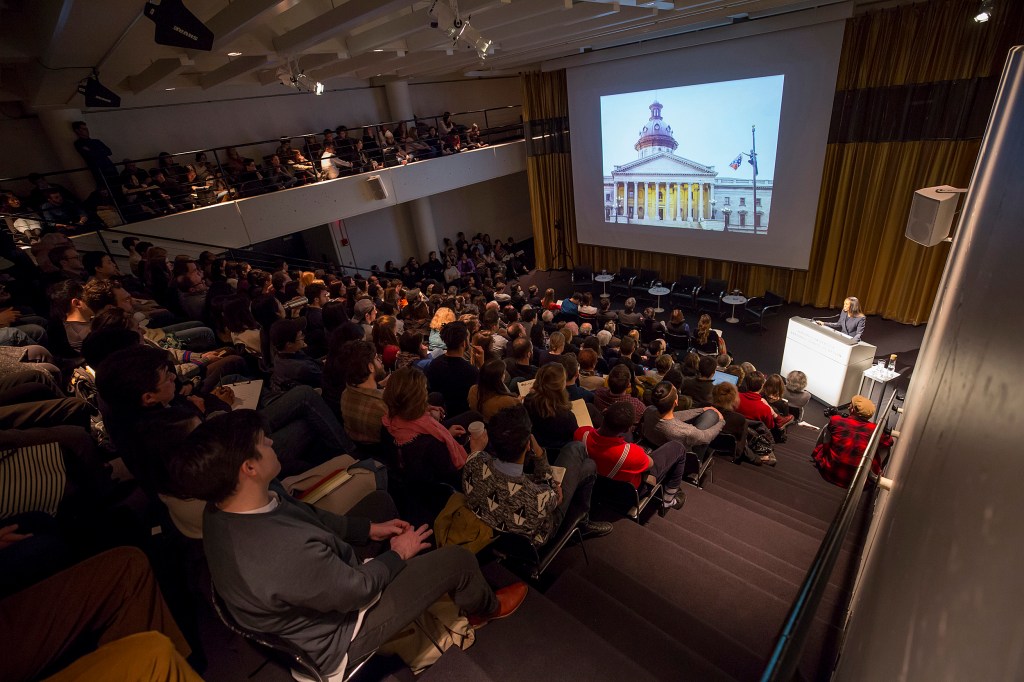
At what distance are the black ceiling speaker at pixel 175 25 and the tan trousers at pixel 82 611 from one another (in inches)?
125

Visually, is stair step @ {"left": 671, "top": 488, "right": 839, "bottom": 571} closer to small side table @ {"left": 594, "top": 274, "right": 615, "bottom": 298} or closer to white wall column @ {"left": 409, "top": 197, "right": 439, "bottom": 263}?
small side table @ {"left": 594, "top": 274, "right": 615, "bottom": 298}

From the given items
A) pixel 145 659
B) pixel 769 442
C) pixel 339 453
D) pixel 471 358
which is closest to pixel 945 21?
pixel 769 442

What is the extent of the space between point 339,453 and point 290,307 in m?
2.82

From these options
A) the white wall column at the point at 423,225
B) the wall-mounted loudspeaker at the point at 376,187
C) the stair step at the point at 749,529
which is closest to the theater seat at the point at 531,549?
the stair step at the point at 749,529

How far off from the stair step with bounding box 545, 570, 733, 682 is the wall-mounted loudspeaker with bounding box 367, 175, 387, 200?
8335mm

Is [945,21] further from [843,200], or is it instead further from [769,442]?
[769,442]

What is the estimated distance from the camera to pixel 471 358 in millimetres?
4559

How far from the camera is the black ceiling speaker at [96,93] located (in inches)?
210

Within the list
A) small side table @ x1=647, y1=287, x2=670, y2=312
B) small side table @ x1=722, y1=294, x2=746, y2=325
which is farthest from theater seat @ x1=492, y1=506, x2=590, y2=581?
small side table @ x1=647, y1=287, x2=670, y2=312

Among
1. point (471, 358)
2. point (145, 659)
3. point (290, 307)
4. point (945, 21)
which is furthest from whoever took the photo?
point (945, 21)

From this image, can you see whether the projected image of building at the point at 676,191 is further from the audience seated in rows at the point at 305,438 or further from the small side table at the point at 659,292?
the audience seated in rows at the point at 305,438

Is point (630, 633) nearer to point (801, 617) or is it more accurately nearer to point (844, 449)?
point (801, 617)

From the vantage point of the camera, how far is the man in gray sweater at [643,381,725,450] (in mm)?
3353

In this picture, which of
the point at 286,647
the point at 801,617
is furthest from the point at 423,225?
the point at 801,617
